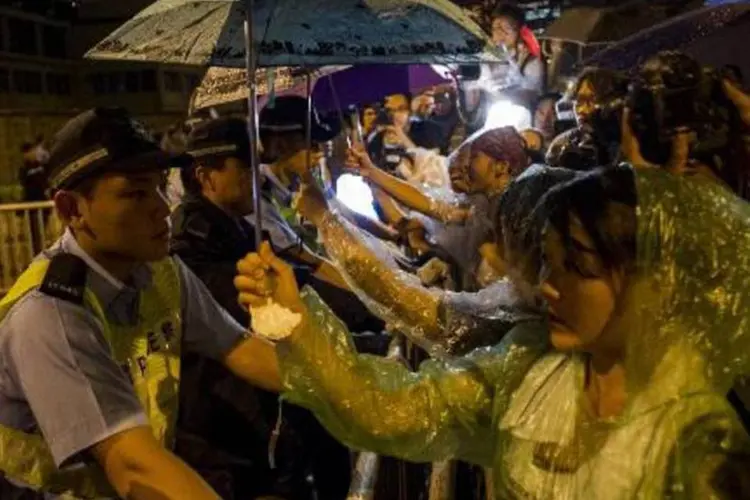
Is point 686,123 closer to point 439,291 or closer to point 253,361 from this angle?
point 439,291

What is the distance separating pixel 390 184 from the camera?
524 centimetres

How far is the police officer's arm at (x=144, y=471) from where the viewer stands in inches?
85.2

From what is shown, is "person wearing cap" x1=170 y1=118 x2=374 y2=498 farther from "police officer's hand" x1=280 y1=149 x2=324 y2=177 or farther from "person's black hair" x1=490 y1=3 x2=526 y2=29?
"person's black hair" x1=490 y1=3 x2=526 y2=29

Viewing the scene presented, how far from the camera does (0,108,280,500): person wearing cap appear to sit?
7.22ft

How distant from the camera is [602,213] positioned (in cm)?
179

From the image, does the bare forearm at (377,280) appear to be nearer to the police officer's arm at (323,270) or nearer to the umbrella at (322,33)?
the umbrella at (322,33)

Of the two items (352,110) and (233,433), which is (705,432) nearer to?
(233,433)

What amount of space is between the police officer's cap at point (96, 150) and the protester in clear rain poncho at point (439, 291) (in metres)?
0.82

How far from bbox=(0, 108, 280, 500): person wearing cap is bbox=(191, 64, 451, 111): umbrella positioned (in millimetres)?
904

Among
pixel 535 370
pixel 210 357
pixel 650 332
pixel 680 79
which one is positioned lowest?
pixel 210 357

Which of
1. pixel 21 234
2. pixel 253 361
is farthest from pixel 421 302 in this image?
pixel 21 234

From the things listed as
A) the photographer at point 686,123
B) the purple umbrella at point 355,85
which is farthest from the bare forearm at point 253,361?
the purple umbrella at point 355,85

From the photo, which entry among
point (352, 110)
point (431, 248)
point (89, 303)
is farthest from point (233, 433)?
point (352, 110)

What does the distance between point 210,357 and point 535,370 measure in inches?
49.4
